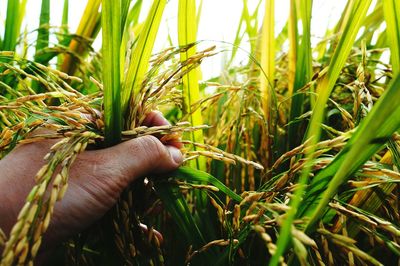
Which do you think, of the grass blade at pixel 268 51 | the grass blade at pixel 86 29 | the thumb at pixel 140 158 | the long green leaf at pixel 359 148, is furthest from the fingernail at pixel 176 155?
the grass blade at pixel 86 29

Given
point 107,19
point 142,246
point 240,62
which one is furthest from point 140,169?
point 240,62

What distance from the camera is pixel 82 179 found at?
2.46 ft

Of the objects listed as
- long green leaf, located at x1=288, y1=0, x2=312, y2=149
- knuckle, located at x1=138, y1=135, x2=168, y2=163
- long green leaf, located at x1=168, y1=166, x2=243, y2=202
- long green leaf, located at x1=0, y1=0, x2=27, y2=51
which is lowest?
long green leaf, located at x1=168, y1=166, x2=243, y2=202

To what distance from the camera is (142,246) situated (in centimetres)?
84

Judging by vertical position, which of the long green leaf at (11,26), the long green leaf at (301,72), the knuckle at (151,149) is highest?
the long green leaf at (11,26)

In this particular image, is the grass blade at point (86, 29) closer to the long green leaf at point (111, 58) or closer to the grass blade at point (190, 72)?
the grass blade at point (190, 72)

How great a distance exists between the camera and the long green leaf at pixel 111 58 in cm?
69

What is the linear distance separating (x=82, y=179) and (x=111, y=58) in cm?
22

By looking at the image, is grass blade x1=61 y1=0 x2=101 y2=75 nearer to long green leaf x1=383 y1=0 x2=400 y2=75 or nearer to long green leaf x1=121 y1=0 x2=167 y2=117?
long green leaf x1=121 y1=0 x2=167 y2=117

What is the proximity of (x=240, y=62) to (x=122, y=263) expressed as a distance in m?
0.93

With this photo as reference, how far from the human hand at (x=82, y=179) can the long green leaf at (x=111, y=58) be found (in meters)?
0.07

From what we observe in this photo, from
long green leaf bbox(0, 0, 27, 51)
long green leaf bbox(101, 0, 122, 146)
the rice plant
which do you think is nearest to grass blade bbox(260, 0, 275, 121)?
the rice plant

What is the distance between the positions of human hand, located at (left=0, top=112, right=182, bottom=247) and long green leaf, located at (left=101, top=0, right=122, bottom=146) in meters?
0.07

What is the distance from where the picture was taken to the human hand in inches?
28.9
